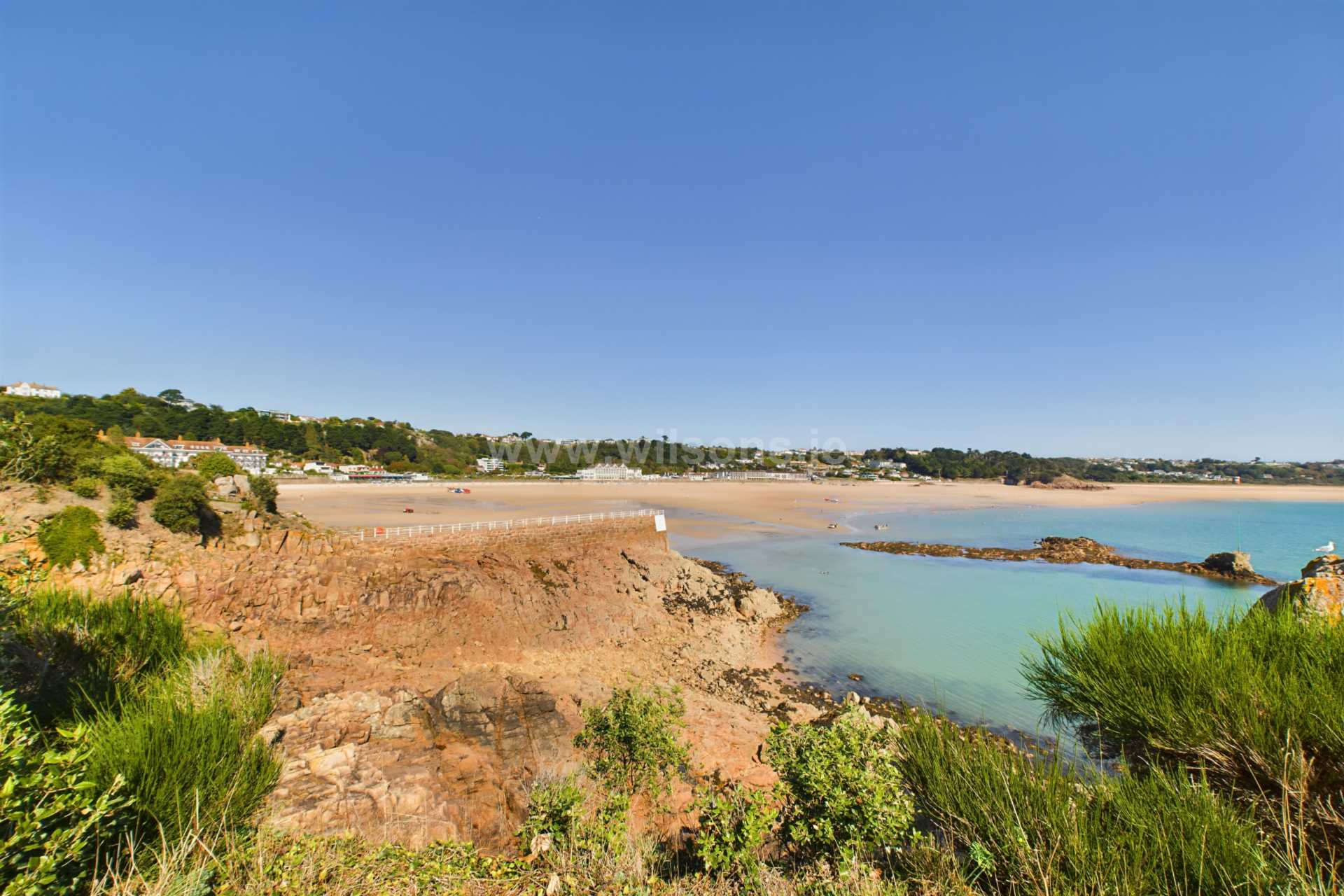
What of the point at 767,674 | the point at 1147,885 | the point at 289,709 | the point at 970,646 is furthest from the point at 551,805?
the point at 970,646

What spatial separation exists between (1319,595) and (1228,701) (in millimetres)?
3960

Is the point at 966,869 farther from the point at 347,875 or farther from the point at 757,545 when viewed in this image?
the point at 757,545

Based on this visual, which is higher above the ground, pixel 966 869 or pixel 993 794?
pixel 993 794

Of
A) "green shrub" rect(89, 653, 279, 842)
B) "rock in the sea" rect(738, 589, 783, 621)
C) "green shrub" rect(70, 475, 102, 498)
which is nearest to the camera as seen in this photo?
"green shrub" rect(89, 653, 279, 842)

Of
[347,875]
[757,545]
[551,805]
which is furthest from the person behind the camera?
[757,545]

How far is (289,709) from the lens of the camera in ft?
40.5

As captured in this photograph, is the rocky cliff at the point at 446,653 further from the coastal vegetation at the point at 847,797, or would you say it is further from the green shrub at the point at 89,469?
the green shrub at the point at 89,469

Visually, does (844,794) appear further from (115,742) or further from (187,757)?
(115,742)

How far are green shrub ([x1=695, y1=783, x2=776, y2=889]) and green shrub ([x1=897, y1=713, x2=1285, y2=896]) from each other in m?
2.37

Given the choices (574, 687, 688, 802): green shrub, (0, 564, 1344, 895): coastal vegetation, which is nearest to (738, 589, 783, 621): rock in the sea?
(574, 687, 688, 802): green shrub

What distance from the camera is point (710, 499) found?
8188 centimetres

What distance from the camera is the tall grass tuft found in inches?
215

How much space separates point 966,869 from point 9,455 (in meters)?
11.5

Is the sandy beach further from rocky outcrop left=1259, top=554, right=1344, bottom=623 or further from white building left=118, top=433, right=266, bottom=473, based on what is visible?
rocky outcrop left=1259, top=554, right=1344, bottom=623
